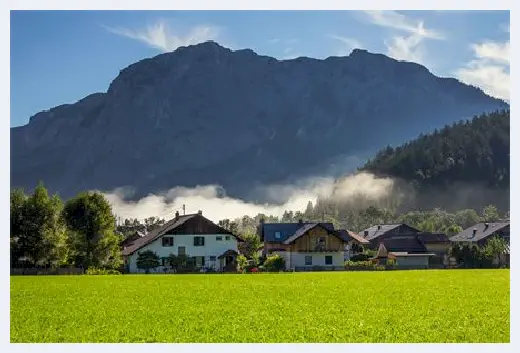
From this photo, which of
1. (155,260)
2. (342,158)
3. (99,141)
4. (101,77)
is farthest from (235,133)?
(101,77)

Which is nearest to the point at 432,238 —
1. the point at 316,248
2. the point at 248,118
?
the point at 316,248

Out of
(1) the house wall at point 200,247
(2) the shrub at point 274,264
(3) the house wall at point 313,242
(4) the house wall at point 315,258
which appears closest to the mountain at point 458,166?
(3) the house wall at point 313,242

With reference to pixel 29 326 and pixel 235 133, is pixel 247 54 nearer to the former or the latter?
pixel 235 133

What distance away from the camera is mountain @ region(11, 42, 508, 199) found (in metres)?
134

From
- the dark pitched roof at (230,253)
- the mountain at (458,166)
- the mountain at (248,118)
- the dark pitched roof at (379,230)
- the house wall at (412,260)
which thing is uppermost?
the mountain at (248,118)

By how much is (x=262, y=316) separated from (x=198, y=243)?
36872 millimetres

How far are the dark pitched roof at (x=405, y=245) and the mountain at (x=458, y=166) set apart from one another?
15742 mm

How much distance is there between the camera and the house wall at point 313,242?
54906 mm

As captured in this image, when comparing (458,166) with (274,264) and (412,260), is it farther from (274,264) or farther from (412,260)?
(274,264)

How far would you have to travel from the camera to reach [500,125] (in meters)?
84.3

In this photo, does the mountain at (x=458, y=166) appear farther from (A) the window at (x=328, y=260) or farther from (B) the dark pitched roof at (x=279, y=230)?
(A) the window at (x=328, y=260)

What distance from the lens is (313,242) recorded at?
55031mm
